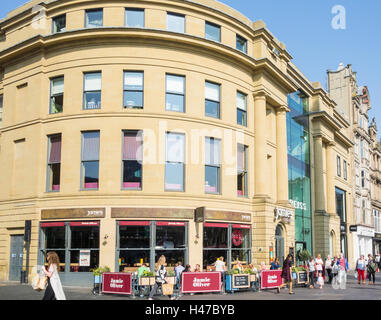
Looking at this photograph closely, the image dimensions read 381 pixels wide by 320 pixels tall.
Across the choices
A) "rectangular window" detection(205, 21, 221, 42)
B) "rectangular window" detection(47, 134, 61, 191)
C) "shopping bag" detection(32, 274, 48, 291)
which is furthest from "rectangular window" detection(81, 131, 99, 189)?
"shopping bag" detection(32, 274, 48, 291)

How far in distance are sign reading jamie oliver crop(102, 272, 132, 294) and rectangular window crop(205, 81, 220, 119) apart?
11.2m

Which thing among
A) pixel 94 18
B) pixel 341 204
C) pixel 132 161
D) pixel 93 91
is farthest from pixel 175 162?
pixel 341 204

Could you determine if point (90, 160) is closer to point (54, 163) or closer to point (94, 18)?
point (54, 163)

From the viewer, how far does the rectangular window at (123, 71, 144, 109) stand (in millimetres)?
24422

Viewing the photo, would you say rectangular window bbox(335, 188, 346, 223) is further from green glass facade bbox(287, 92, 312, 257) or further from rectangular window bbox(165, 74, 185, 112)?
rectangular window bbox(165, 74, 185, 112)

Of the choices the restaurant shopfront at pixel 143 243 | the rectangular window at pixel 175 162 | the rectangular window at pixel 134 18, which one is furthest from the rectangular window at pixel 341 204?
the rectangular window at pixel 134 18

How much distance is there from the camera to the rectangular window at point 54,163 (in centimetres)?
2483

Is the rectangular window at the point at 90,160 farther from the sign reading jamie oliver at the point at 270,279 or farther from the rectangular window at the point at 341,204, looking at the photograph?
the rectangular window at the point at 341,204

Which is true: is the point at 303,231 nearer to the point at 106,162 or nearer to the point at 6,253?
the point at 106,162

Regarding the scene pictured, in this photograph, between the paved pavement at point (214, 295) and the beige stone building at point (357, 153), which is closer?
the paved pavement at point (214, 295)

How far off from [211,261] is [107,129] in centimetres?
931

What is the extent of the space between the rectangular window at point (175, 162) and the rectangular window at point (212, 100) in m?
2.71

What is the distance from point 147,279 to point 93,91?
1104 cm

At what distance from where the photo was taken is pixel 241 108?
28281mm
